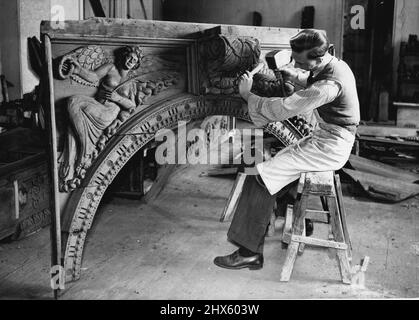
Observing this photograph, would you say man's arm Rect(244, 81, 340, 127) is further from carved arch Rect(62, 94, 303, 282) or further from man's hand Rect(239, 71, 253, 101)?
carved arch Rect(62, 94, 303, 282)

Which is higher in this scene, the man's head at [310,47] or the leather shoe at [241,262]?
the man's head at [310,47]

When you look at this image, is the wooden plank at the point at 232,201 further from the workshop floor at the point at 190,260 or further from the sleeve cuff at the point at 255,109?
the sleeve cuff at the point at 255,109

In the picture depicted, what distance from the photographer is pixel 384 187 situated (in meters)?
5.14

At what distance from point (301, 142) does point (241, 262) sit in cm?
89

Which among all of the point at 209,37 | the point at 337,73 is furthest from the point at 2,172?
the point at 337,73

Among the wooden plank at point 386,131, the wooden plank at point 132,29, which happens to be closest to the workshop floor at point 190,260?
the wooden plank at point 132,29

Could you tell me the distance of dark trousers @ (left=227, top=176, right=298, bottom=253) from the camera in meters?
3.22

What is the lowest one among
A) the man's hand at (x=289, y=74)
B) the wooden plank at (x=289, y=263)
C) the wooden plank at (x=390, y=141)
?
the wooden plank at (x=289, y=263)

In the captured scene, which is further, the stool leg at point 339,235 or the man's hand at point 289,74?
the man's hand at point 289,74

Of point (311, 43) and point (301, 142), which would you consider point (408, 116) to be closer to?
point (301, 142)

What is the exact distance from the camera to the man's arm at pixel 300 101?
2975mm

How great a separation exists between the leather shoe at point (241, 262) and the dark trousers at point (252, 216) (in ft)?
0.24

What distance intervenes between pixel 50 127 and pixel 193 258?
4.56ft

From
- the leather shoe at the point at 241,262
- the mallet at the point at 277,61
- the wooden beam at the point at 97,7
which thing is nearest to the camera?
the leather shoe at the point at 241,262
